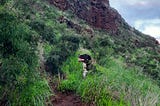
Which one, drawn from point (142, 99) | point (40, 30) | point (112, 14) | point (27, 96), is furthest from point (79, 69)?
point (112, 14)

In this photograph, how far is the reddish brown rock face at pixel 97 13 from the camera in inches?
2589

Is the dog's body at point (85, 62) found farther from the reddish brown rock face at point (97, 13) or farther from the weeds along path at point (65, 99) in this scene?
the reddish brown rock face at point (97, 13)

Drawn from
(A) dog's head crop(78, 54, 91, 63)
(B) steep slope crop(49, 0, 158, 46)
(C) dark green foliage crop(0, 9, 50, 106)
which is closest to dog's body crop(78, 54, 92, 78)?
(A) dog's head crop(78, 54, 91, 63)

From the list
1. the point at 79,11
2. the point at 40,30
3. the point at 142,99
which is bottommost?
the point at 142,99

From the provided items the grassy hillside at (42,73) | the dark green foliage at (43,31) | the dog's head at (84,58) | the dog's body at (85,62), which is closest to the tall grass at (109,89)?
the grassy hillside at (42,73)

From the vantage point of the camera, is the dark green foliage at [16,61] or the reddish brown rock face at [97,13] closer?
the dark green foliage at [16,61]

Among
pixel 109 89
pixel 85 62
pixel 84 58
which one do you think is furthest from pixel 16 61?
pixel 84 58

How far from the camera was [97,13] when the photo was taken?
72.0 meters

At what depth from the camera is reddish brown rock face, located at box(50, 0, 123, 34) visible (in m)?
65.8

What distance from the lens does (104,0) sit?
75688mm

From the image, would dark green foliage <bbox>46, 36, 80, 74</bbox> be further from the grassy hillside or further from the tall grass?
the tall grass

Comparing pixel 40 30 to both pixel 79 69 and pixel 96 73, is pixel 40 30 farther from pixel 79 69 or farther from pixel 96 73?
pixel 96 73

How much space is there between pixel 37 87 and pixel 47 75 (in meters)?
4.28

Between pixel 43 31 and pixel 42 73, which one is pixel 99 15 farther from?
pixel 42 73
